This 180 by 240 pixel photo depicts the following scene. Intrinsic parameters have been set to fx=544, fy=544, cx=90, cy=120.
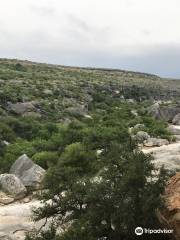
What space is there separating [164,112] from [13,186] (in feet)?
123

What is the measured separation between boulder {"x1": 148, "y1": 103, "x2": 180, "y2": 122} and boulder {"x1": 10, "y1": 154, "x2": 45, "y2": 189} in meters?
33.1

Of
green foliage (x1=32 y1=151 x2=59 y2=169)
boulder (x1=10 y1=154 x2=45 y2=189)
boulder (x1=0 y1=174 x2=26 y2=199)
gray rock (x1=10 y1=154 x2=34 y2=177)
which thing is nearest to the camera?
boulder (x1=0 y1=174 x2=26 y2=199)

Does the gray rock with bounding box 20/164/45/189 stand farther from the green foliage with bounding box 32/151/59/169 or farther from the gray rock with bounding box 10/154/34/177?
the green foliage with bounding box 32/151/59/169

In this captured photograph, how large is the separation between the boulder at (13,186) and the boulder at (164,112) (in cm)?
3533

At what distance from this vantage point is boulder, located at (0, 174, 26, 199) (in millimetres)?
27797

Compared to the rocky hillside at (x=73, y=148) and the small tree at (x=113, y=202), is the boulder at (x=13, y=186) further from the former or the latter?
the small tree at (x=113, y=202)

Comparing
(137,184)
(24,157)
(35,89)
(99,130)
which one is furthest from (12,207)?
(35,89)

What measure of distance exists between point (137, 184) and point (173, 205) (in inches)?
65.5

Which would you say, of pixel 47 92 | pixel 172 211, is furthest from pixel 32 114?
pixel 172 211

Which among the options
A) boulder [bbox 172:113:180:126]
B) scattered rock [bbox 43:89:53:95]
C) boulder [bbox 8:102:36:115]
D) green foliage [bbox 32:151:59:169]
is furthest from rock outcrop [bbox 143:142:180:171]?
scattered rock [bbox 43:89:53:95]

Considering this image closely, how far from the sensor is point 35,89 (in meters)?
69.8

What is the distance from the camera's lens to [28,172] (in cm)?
2984

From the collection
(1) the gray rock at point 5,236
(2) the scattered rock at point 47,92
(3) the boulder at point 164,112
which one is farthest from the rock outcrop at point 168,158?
(2) the scattered rock at point 47,92

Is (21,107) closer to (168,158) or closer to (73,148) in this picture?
(73,148)
